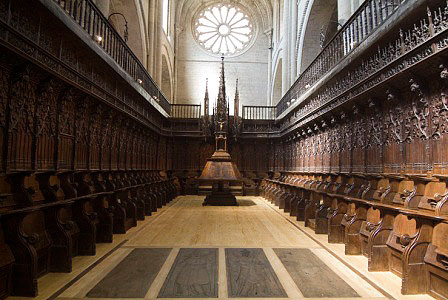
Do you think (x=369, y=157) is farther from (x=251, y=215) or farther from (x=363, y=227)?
(x=251, y=215)

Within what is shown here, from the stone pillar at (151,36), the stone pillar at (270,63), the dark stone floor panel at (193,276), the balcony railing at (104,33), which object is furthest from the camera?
the stone pillar at (270,63)

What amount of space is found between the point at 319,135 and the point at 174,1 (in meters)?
15.4

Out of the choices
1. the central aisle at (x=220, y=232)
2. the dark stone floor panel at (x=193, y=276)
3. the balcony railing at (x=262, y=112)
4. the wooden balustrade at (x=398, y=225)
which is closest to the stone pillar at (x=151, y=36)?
the balcony railing at (x=262, y=112)

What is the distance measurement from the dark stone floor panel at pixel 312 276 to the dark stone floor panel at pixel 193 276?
2.87ft

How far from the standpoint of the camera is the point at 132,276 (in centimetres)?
344

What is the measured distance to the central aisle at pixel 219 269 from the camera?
302 centimetres

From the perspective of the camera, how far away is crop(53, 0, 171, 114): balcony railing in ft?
17.5

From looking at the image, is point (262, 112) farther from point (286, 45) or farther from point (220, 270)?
point (220, 270)

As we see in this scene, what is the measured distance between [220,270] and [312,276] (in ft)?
3.35

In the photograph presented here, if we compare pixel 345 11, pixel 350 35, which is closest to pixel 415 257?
pixel 350 35

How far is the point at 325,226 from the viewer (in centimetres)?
580

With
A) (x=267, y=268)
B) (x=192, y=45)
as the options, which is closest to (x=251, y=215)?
(x=267, y=268)

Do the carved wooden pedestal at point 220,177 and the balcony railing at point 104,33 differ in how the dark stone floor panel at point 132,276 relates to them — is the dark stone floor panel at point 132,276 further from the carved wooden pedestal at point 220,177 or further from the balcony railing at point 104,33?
the carved wooden pedestal at point 220,177

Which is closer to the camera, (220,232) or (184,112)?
(220,232)
